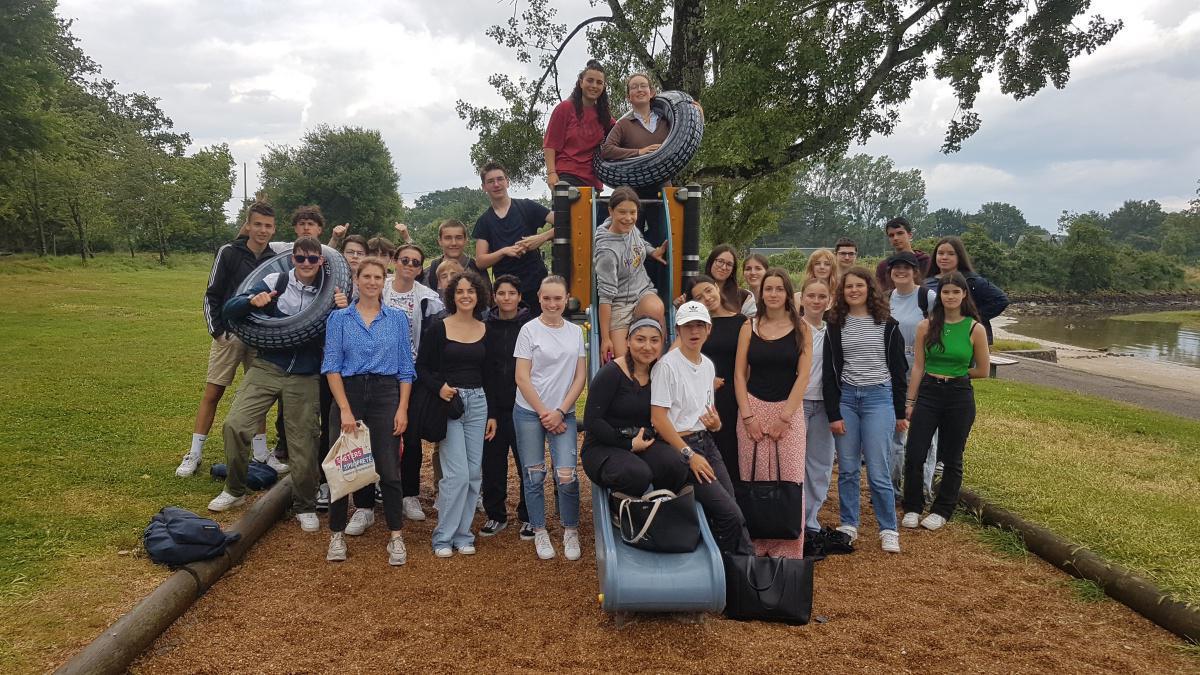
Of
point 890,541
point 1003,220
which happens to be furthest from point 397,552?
point 1003,220

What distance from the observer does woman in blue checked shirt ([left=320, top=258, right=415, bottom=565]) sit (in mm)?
4480

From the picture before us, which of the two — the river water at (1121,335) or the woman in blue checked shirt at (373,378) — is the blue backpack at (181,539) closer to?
the woman in blue checked shirt at (373,378)

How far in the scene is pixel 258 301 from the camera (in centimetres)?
473

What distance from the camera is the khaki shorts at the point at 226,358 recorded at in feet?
18.1

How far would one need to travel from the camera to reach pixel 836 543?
490cm

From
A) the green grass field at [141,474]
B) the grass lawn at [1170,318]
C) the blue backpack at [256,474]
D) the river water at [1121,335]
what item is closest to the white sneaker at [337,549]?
the green grass field at [141,474]

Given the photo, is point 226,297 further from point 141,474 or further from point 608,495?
point 608,495

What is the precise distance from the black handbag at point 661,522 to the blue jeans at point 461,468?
4.26 ft

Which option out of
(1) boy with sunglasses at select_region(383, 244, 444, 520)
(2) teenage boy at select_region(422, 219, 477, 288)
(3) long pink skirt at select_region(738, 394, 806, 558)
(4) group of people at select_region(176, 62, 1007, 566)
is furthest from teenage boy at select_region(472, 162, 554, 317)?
(3) long pink skirt at select_region(738, 394, 806, 558)

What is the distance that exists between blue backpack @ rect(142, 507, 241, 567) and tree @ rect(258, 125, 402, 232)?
52.7 m

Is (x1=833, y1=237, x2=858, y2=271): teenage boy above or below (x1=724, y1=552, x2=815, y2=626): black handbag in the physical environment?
above

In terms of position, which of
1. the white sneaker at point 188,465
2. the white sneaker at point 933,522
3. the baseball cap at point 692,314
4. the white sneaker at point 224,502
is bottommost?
the white sneaker at point 933,522

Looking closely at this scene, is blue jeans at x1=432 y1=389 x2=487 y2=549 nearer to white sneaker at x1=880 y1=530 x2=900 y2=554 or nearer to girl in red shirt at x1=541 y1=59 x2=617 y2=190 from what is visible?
girl in red shirt at x1=541 y1=59 x2=617 y2=190

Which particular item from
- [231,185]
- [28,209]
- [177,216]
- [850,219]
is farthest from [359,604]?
[850,219]
